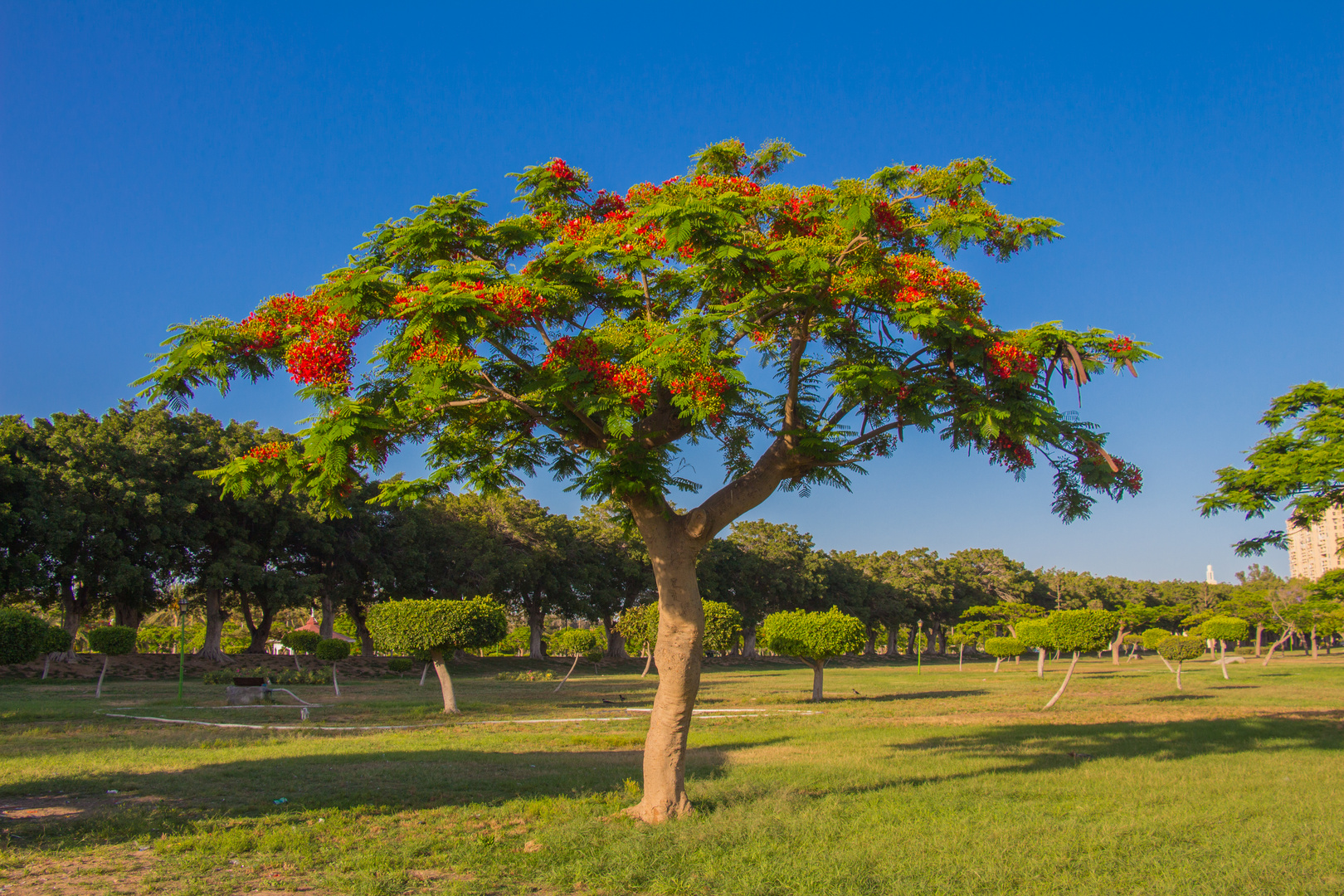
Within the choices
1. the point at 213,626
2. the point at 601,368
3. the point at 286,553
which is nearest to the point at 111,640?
the point at 213,626

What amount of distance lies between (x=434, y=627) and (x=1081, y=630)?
1733cm

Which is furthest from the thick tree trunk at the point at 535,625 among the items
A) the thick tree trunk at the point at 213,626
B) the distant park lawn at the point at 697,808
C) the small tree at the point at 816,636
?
the distant park lawn at the point at 697,808

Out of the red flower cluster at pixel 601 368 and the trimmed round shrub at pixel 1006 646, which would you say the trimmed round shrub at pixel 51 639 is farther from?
the trimmed round shrub at pixel 1006 646

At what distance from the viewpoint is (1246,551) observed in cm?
1490

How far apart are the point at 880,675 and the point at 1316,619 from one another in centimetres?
3188

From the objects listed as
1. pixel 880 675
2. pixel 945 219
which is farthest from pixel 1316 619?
pixel 945 219

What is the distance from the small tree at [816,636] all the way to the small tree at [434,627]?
26.8 feet

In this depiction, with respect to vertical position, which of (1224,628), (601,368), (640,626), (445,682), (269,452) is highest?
(601,368)

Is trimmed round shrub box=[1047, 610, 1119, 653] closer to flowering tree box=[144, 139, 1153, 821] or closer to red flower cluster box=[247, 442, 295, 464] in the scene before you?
flowering tree box=[144, 139, 1153, 821]

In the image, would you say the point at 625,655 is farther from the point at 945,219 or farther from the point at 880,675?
the point at 945,219

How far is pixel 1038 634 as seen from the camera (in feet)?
77.8

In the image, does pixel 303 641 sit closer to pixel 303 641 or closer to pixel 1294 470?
pixel 303 641

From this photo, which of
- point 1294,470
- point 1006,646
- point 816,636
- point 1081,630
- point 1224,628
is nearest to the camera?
point 1294,470

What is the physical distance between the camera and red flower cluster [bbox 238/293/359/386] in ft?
20.7
